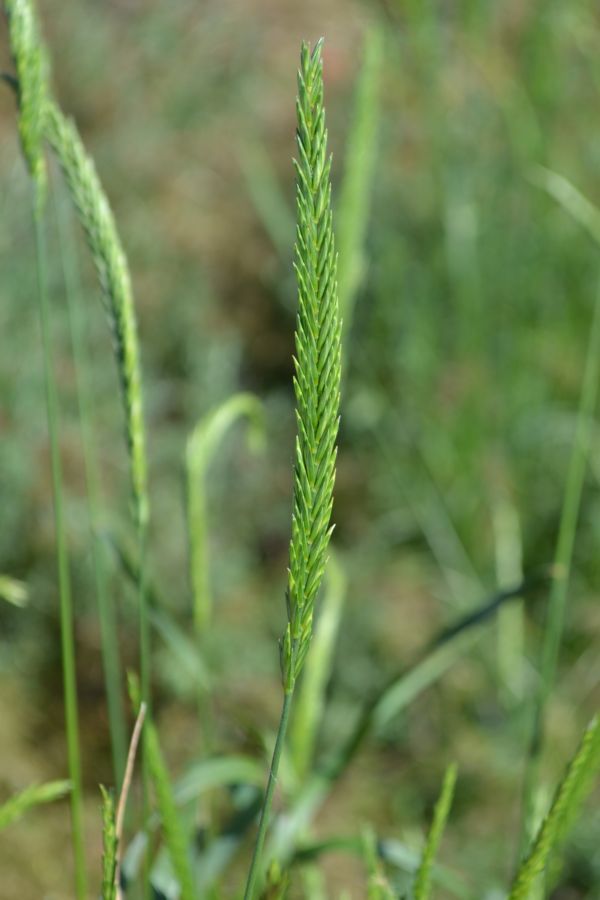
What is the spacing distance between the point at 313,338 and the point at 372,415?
195 cm

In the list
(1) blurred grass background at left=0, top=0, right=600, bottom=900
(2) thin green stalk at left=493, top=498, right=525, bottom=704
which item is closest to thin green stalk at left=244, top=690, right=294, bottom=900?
(1) blurred grass background at left=0, top=0, right=600, bottom=900

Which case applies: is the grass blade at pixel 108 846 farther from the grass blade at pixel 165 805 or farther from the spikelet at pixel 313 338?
the spikelet at pixel 313 338

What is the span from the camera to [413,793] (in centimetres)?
218

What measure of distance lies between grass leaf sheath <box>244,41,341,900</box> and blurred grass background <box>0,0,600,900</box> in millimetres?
1213

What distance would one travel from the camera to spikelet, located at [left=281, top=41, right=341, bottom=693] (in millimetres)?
616

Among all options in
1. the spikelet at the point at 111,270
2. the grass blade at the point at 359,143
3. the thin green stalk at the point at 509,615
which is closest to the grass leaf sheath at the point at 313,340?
the spikelet at the point at 111,270

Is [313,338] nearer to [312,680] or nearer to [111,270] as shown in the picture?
[111,270]

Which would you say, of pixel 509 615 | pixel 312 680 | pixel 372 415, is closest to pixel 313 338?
pixel 312 680

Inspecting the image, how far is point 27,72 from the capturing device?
0.89m

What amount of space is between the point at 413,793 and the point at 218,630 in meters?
0.47

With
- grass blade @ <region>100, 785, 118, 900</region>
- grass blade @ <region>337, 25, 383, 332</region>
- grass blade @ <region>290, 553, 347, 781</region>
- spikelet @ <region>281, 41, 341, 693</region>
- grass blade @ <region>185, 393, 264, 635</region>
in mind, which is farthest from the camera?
grass blade @ <region>290, 553, 347, 781</region>

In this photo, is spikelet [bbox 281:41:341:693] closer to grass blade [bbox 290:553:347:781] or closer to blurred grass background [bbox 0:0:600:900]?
grass blade [bbox 290:553:347:781]

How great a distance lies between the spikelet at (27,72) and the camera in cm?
89

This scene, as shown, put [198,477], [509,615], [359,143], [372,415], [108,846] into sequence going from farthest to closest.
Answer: [372,415] < [509,615] < [359,143] < [198,477] < [108,846]
